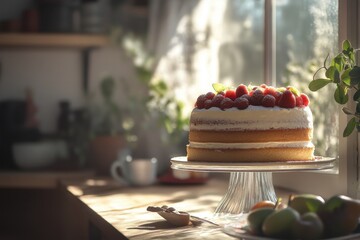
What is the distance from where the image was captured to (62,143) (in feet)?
9.56

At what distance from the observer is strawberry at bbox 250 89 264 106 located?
1.47 meters

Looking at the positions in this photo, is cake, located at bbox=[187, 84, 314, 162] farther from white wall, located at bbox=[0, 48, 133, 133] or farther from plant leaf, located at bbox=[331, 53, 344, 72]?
white wall, located at bbox=[0, 48, 133, 133]

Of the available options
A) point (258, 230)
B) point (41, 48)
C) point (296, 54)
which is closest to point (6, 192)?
point (41, 48)

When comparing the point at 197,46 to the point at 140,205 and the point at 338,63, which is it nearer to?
the point at 140,205

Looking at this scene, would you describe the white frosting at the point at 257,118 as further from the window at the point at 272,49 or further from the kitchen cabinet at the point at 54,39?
the kitchen cabinet at the point at 54,39

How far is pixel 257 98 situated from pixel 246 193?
0.66ft

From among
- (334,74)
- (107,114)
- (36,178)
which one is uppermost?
(334,74)

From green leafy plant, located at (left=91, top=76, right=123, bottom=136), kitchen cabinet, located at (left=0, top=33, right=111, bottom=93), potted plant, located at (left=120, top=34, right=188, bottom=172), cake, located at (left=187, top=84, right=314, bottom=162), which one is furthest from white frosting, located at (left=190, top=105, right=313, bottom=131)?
kitchen cabinet, located at (left=0, top=33, right=111, bottom=93)

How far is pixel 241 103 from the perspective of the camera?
1460 mm

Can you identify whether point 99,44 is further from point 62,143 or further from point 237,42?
point 237,42

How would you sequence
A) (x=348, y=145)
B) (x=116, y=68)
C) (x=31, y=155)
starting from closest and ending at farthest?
(x=348, y=145) → (x=31, y=155) → (x=116, y=68)

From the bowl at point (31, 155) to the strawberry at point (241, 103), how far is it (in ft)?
4.86

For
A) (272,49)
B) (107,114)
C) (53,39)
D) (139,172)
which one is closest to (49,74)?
(53,39)

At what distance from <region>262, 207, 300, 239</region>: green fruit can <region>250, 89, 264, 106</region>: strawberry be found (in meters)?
0.42
